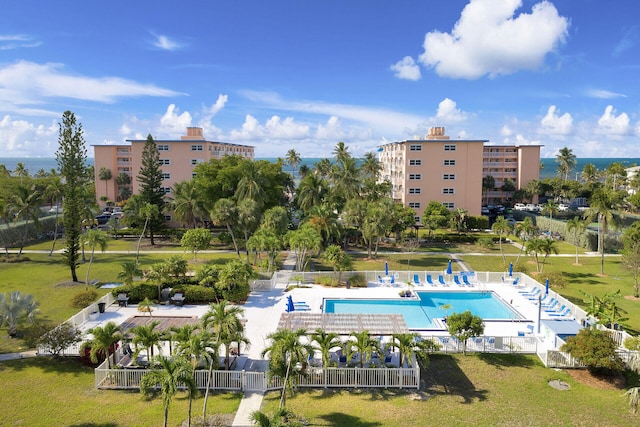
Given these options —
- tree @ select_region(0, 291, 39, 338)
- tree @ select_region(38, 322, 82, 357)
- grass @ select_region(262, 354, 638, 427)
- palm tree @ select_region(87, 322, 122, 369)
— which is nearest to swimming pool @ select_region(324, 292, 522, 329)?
grass @ select_region(262, 354, 638, 427)

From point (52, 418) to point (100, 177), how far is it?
2806 inches

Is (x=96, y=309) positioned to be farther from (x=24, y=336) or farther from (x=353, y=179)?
(x=353, y=179)

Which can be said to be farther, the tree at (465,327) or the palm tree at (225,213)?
the palm tree at (225,213)

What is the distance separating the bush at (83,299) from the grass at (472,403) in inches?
630

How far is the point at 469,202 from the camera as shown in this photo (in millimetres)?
63719

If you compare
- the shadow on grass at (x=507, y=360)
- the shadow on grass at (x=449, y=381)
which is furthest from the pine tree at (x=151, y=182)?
the shadow on grass at (x=507, y=360)

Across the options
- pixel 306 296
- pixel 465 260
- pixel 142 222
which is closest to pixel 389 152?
pixel 465 260

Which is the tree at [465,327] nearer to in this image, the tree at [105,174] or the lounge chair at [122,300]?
the lounge chair at [122,300]

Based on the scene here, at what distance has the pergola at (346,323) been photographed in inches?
813

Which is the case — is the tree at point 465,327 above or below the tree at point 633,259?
below

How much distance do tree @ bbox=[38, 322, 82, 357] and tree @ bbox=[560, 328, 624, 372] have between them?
73.9ft

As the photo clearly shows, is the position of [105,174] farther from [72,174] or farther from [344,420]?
[344,420]

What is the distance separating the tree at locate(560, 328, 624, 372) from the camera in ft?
63.5

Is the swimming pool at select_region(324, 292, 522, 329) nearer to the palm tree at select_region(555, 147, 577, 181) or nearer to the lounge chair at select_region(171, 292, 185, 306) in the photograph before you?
the lounge chair at select_region(171, 292, 185, 306)
